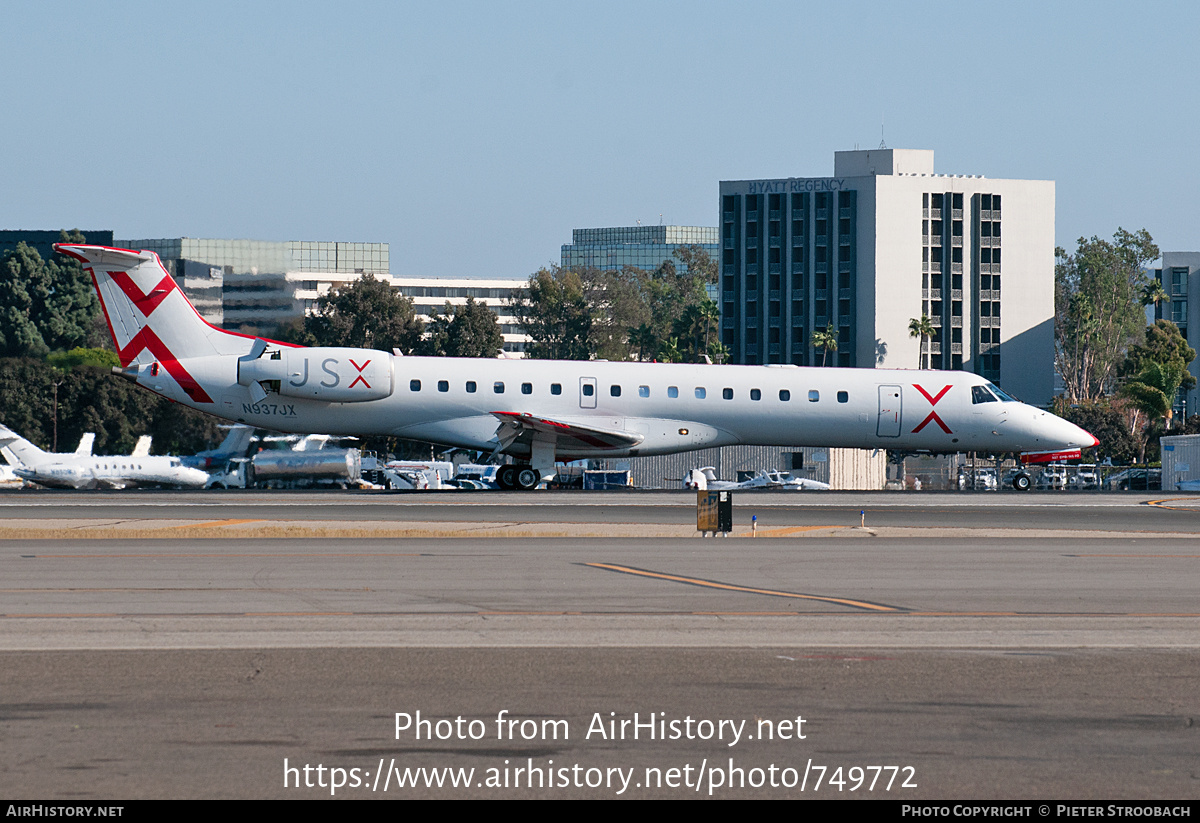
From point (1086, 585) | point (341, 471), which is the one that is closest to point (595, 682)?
point (1086, 585)

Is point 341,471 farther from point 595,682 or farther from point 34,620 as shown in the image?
point 595,682

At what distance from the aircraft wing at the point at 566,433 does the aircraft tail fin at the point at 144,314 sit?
8.67m

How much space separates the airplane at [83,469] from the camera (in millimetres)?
53062

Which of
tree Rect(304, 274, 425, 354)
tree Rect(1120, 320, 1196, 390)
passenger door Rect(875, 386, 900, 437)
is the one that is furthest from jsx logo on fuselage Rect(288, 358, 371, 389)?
tree Rect(1120, 320, 1196, 390)

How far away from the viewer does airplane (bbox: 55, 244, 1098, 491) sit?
119ft

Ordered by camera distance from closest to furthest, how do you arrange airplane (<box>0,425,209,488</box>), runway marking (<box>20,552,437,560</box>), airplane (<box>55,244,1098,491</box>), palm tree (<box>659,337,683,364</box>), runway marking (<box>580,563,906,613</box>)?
runway marking (<box>580,563,906,613</box>), runway marking (<box>20,552,437,560</box>), airplane (<box>55,244,1098,491</box>), airplane (<box>0,425,209,488</box>), palm tree (<box>659,337,683,364</box>)

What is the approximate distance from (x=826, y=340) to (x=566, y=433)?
96.1 meters

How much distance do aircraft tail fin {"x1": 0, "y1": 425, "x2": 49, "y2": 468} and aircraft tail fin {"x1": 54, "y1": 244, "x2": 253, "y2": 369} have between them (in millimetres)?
19867

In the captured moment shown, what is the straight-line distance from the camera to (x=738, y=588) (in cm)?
1602

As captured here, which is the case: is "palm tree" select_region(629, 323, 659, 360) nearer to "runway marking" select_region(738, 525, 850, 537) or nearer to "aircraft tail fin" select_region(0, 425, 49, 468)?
"aircraft tail fin" select_region(0, 425, 49, 468)

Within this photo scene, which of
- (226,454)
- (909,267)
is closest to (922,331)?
(909,267)

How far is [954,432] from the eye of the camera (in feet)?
127

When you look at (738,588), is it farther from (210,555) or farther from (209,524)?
(209,524)

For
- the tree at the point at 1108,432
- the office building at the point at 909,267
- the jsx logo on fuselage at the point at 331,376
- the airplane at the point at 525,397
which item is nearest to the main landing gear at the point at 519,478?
the airplane at the point at 525,397
